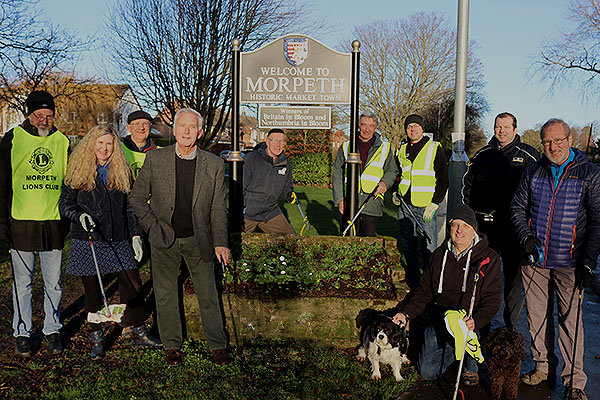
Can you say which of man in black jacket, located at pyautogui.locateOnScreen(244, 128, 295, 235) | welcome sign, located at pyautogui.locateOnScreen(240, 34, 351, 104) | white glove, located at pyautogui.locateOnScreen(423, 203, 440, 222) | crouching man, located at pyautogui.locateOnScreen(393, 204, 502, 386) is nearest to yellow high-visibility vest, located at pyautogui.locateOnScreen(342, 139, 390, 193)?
white glove, located at pyautogui.locateOnScreen(423, 203, 440, 222)

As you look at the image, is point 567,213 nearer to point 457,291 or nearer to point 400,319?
point 457,291

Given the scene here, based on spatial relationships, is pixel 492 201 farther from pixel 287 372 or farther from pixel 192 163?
pixel 192 163

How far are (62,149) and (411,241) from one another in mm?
3906

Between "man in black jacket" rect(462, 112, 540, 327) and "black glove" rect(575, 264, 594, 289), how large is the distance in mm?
849

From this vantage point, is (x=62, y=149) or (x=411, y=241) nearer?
(x=62, y=149)

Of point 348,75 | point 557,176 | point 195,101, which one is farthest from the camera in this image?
point 195,101

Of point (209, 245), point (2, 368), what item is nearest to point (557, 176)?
point (209, 245)

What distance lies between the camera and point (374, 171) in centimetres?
603

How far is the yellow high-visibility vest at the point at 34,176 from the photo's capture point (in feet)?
13.5

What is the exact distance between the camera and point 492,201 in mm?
4805

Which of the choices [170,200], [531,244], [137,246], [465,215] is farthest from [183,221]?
[531,244]

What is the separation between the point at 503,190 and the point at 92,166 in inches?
151

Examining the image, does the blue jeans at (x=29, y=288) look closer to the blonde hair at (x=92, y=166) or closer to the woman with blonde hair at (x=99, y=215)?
the woman with blonde hair at (x=99, y=215)

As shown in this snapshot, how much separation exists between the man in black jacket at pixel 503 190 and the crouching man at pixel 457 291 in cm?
90
